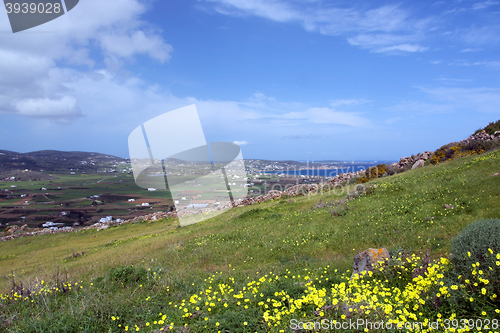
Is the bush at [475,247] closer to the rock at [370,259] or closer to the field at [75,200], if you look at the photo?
the rock at [370,259]

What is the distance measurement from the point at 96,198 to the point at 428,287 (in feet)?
305

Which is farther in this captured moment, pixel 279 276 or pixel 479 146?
pixel 479 146

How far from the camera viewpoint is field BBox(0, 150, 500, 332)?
473 centimetres

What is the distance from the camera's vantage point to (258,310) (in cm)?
511

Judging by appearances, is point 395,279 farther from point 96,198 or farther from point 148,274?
point 96,198

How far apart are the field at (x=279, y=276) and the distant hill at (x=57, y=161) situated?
132 metres

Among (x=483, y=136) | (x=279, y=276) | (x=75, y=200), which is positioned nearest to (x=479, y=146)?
(x=483, y=136)

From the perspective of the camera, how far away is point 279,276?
26.7 ft

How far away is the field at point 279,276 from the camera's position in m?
4.73

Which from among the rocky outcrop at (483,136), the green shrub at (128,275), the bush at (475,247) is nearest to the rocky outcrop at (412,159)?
the rocky outcrop at (483,136)

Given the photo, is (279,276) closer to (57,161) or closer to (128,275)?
(128,275)

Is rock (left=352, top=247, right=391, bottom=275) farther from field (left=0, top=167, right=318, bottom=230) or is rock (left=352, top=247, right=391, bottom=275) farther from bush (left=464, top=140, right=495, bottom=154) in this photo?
field (left=0, top=167, right=318, bottom=230)

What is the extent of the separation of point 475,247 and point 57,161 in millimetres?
174190

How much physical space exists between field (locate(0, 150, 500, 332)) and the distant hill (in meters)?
132
